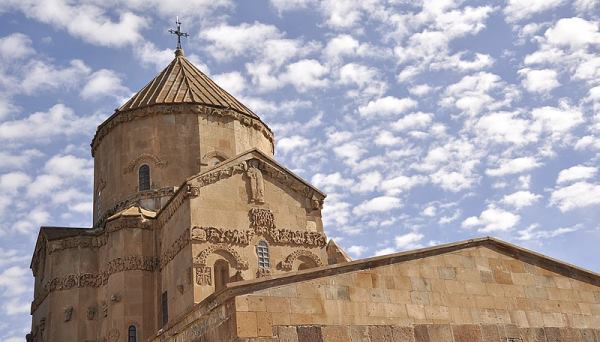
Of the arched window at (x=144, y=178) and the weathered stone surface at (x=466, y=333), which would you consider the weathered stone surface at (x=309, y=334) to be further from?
the arched window at (x=144, y=178)

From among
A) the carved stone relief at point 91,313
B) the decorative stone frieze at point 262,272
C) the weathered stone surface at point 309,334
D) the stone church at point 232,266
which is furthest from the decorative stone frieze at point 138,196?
the weathered stone surface at point 309,334

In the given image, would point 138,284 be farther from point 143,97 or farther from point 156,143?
point 143,97

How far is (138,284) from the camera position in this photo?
65.5ft

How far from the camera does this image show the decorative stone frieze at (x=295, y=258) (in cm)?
1870

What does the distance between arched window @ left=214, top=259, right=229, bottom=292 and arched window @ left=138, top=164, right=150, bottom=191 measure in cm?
591

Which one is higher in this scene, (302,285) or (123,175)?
(123,175)

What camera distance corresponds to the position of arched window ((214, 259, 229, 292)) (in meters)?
18.0

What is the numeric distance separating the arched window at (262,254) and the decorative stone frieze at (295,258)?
0.49 m

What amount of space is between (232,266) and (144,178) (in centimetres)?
658

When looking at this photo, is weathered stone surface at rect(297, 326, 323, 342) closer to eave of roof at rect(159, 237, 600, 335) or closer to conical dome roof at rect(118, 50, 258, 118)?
eave of roof at rect(159, 237, 600, 335)

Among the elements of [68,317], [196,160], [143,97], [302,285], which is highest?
[143,97]

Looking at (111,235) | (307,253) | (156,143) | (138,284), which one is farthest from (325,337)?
(156,143)

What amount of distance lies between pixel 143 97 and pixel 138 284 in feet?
25.7

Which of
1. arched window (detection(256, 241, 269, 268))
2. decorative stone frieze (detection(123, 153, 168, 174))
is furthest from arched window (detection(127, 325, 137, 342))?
decorative stone frieze (detection(123, 153, 168, 174))
